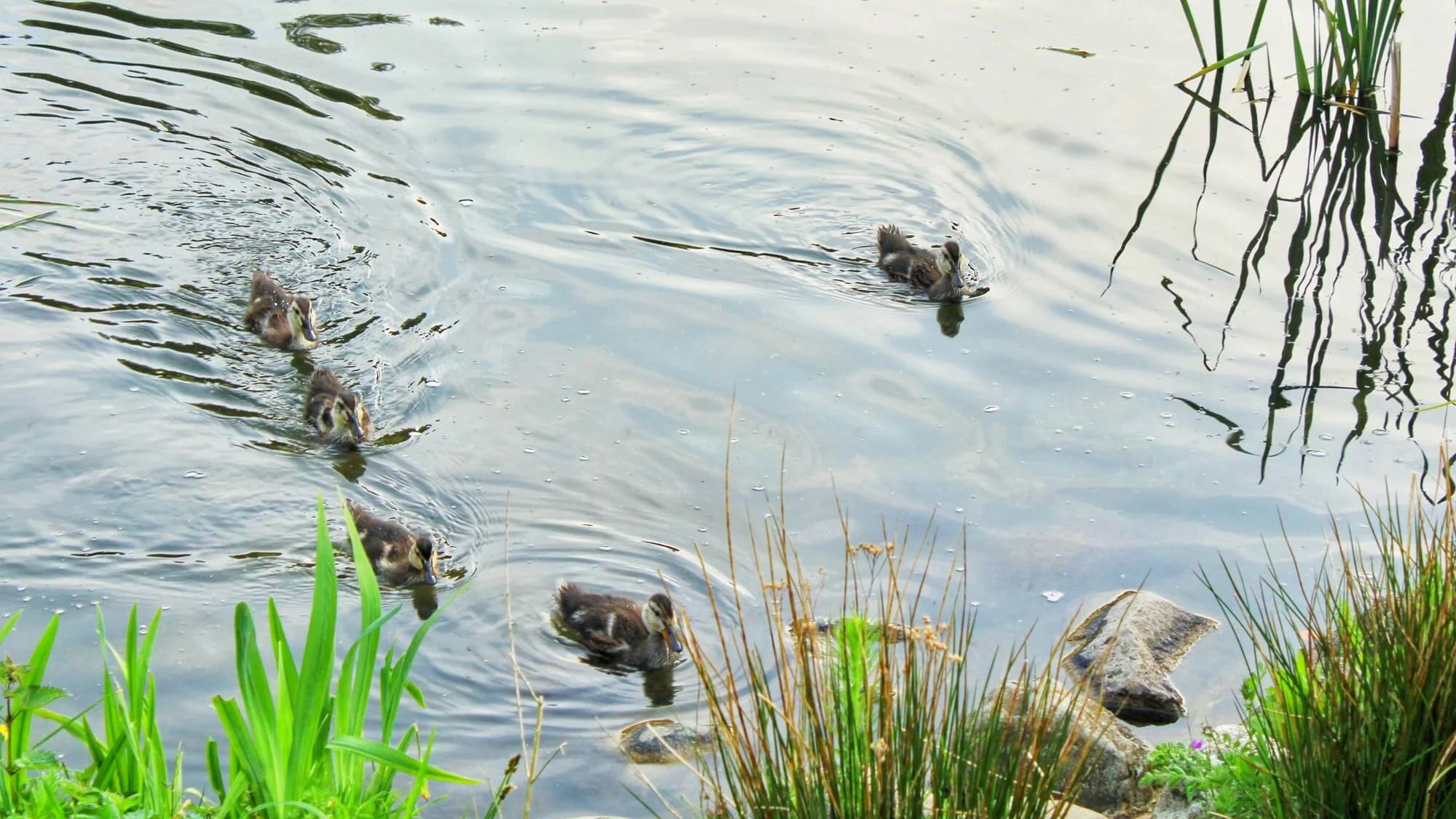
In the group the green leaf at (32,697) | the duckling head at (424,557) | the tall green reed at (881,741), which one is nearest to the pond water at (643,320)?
the duckling head at (424,557)

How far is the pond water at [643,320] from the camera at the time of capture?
22.1 feet

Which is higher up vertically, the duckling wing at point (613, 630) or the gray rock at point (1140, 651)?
the gray rock at point (1140, 651)

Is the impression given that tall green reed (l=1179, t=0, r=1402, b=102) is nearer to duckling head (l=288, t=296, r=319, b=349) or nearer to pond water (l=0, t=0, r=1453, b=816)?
pond water (l=0, t=0, r=1453, b=816)

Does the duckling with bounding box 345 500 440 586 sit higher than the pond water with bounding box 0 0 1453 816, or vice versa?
the pond water with bounding box 0 0 1453 816

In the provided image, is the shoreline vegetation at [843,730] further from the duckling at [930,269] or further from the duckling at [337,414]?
the duckling at [930,269]

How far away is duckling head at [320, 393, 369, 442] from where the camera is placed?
7543mm

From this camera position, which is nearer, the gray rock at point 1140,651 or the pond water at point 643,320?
the gray rock at point 1140,651

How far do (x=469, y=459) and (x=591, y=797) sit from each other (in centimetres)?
246

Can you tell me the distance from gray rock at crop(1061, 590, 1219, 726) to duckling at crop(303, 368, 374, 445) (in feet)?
11.7

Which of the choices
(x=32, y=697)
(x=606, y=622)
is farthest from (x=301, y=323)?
(x=32, y=697)

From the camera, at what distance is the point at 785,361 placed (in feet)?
27.6

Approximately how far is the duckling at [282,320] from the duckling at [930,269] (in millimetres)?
3467

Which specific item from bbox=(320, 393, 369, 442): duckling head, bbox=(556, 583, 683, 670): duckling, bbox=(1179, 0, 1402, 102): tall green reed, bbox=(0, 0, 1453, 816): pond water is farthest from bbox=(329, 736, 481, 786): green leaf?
bbox=(1179, 0, 1402, 102): tall green reed

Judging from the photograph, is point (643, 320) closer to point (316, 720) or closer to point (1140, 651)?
point (1140, 651)
